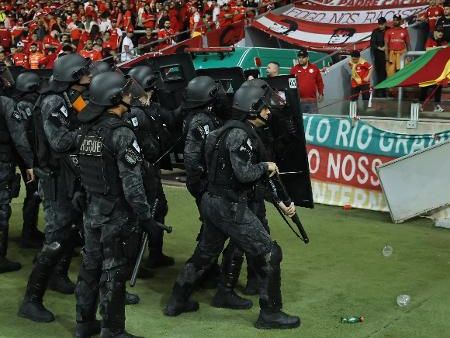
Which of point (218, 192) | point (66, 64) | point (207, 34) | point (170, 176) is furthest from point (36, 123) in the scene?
point (207, 34)

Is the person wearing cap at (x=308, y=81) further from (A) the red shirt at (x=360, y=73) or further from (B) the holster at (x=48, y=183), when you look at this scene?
(B) the holster at (x=48, y=183)

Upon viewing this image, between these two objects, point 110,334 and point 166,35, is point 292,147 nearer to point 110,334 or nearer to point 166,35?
point 110,334

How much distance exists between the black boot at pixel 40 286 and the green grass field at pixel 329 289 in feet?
0.27

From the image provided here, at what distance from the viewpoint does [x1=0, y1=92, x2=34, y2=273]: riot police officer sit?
7828 millimetres

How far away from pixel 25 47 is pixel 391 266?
17.5 meters

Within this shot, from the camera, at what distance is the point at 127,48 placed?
2130cm

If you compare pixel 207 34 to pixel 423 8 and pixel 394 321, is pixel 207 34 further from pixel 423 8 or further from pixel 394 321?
pixel 394 321

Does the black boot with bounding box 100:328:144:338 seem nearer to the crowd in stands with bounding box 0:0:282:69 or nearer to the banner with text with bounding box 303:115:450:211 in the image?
the banner with text with bounding box 303:115:450:211

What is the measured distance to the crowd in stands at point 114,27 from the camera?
2075 cm

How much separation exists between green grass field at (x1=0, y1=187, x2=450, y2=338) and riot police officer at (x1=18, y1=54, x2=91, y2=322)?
1.27 ft

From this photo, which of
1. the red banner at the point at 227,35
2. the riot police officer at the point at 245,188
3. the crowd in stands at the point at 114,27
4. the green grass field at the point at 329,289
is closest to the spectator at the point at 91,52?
the crowd in stands at the point at 114,27

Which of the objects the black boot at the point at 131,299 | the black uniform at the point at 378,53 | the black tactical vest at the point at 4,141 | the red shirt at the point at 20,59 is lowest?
the red shirt at the point at 20,59

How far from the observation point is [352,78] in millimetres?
14070

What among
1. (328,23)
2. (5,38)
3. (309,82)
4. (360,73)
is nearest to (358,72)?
(360,73)
